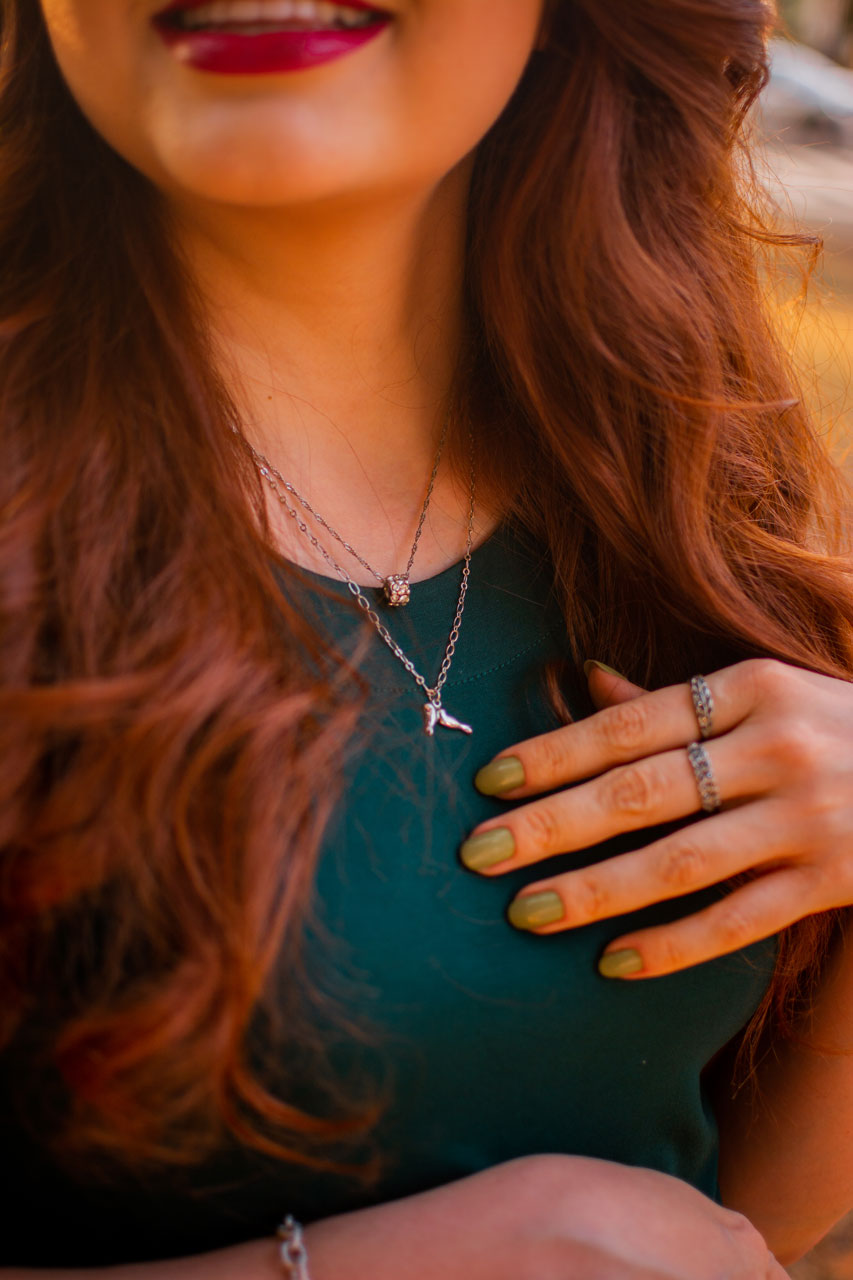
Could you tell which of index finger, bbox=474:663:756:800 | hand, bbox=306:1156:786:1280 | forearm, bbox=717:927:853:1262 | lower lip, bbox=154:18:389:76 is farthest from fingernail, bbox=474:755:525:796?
lower lip, bbox=154:18:389:76

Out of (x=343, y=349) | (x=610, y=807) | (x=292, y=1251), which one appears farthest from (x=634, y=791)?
(x=343, y=349)

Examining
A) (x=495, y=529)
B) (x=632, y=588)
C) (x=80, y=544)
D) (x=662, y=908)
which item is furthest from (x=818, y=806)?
(x=80, y=544)

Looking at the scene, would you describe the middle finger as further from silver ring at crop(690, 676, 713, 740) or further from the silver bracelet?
the silver bracelet

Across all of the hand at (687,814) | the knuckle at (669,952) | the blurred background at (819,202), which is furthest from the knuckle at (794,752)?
the blurred background at (819,202)

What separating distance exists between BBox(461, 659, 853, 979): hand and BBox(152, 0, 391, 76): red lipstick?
2.29 ft

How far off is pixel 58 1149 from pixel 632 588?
89 centimetres

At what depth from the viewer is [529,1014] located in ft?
3.56

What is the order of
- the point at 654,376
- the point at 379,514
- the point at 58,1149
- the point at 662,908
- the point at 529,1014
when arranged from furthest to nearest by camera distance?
the point at 654,376 < the point at 379,514 < the point at 662,908 < the point at 529,1014 < the point at 58,1149

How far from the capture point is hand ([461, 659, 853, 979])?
43.8 inches

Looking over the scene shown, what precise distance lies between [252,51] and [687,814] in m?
0.86

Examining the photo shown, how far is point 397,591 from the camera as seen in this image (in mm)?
1271

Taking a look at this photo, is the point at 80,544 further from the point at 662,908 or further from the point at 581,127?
the point at 581,127

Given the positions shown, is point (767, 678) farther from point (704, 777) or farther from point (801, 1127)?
point (801, 1127)

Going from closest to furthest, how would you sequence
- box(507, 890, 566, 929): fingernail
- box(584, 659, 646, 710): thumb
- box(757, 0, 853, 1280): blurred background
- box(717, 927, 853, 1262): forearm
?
box(507, 890, 566, 929): fingernail
box(584, 659, 646, 710): thumb
box(717, 927, 853, 1262): forearm
box(757, 0, 853, 1280): blurred background
